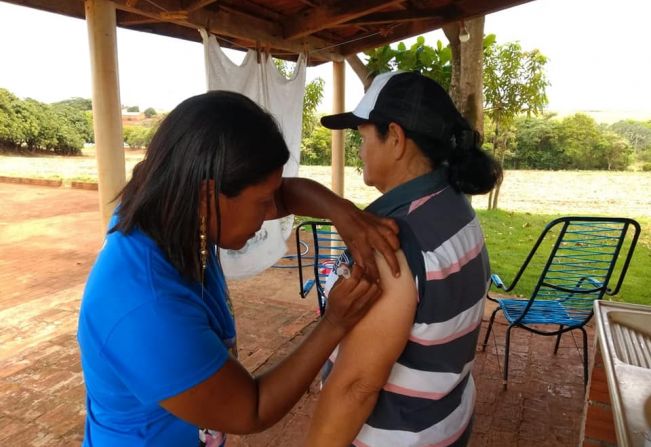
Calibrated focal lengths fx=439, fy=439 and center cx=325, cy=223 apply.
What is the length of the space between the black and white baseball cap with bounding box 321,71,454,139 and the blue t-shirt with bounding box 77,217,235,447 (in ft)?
2.13

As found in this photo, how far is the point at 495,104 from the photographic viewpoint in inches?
338

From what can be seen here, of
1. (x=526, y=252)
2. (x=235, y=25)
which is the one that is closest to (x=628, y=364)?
(x=235, y=25)

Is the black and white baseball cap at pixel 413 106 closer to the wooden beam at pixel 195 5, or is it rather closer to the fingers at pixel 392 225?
the fingers at pixel 392 225

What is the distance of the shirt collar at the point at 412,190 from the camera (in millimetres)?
1100

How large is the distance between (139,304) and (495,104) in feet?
29.4

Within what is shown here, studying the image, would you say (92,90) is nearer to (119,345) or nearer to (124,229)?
(124,229)

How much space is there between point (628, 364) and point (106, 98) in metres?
2.81

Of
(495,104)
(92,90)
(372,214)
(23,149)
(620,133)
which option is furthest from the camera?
(23,149)

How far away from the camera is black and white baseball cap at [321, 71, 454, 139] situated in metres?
1.13

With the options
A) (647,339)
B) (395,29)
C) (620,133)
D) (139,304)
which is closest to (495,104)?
(395,29)

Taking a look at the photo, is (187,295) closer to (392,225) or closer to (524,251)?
(392,225)

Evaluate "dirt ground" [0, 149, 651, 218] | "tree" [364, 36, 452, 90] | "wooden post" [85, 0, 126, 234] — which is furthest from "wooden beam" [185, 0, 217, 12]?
"dirt ground" [0, 149, 651, 218]

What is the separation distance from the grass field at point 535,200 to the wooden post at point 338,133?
85.2 inches

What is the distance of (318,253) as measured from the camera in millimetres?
3531
